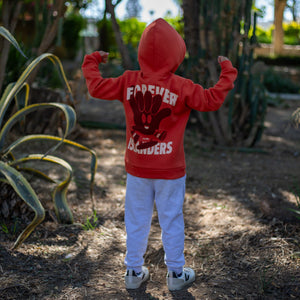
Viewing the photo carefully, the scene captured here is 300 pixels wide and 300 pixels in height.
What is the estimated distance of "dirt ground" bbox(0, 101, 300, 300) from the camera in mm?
2057

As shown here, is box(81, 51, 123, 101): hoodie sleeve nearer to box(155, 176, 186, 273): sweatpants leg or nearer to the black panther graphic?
the black panther graphic

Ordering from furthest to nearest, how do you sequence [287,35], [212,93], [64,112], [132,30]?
[287,35] < [132,30] < [64,112] < [212,93]

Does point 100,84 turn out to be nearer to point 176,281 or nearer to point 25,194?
point 25,194

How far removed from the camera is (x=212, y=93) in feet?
6.04

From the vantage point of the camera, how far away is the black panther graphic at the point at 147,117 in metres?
1.91

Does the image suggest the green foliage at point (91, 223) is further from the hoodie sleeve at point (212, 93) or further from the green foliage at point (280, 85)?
the green foliage at point (280, 85)

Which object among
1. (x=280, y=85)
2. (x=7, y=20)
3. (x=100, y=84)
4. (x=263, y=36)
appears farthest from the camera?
(x=263, y=36)

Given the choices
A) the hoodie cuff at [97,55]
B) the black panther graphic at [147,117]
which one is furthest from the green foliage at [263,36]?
the black panther graphic at [147,117]

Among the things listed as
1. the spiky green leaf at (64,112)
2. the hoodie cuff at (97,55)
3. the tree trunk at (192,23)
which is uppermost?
the tree trunk at (192,23)

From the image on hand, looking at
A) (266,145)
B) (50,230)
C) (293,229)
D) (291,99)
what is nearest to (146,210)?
(50,230)

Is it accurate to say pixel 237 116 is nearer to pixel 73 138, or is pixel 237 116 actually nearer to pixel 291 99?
pixel 73 138

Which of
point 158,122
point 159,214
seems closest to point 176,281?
point 159,214

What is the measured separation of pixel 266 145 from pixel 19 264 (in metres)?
3.47

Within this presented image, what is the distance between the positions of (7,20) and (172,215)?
2.85 metres
